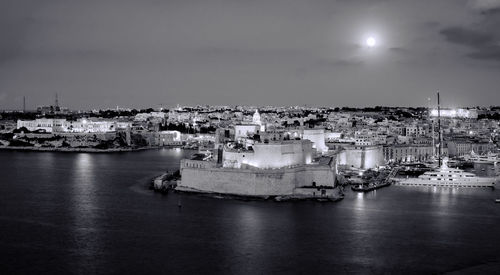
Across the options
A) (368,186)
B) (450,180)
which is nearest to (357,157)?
(450,180)

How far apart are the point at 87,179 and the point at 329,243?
274 inches

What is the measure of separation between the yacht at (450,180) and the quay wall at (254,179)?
2382 mm

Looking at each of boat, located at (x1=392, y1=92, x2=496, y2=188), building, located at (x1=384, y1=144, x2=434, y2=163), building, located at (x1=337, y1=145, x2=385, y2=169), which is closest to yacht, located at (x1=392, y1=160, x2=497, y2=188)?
boat, located at (x1=392, y1=92, x2=496, y2=188)

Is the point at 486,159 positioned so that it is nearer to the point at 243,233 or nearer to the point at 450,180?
the point at 450,180

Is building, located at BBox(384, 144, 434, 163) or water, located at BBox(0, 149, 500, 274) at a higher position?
building, located at BBox(384, 144, 434, 163)

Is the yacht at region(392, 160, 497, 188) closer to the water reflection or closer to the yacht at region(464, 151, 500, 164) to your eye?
the yacht at region(464, 151, 500, 164)

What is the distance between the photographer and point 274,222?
7562 mm

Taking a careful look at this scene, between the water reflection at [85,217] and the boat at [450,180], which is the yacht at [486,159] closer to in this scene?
the boat at [450,180]

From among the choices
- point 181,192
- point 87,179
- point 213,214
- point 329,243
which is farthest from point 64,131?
point 329,243

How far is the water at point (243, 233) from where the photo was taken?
5789mm

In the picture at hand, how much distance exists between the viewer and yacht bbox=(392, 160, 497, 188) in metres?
10.9

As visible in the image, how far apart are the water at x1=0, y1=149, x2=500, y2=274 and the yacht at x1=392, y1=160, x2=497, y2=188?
487 millimetres

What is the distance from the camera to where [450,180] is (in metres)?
11.0

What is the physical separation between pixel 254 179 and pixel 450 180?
4224mm
